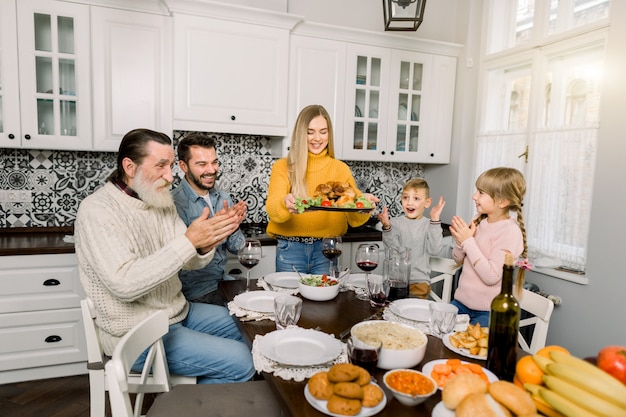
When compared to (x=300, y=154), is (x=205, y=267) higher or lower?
lower

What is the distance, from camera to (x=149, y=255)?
1649 millimetres

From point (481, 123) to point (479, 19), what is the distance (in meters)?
0.88

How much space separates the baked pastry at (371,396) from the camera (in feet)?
3.08

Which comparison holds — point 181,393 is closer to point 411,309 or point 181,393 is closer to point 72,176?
point 411,309

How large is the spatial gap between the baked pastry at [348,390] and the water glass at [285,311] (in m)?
0.46

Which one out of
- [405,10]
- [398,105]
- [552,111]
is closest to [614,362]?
[405,10]

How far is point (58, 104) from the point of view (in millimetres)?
2748

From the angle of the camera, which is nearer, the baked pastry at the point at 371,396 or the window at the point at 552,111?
the baked pastry at the point at 371,396

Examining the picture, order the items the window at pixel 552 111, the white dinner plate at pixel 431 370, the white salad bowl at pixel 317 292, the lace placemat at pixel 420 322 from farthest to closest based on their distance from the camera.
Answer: the window at pixel 552 111 → the white salad bowl at pixel 317 292 → the lace placemat at pixel 420 322 → the white dinner plate at pixel 431 370

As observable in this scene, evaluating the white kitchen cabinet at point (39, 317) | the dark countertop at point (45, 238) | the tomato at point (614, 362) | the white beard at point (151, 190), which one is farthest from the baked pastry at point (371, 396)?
the white kitchen cabinet at point (39, 317)

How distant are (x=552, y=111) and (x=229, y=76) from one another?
2.23m

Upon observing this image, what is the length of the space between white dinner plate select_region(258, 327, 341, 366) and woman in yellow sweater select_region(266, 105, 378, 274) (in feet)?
3.22

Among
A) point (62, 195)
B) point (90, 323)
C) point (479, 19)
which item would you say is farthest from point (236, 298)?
point (479, 19)

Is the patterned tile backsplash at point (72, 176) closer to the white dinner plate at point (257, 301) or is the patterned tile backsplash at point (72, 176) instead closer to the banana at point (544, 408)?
the white dinner plate at point (257, 301)
